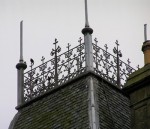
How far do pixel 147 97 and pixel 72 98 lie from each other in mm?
3300

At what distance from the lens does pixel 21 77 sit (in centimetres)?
3475

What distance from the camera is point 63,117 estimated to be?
105 feet

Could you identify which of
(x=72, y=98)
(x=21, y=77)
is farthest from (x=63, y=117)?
(x=21, y=77)

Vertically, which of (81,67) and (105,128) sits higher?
(81,67)

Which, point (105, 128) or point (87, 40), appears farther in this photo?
point (87, 40)

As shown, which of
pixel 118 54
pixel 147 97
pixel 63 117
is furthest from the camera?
pixel 118 54

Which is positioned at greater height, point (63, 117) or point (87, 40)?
point (87, 40)

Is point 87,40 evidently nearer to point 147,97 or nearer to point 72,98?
point 72,98

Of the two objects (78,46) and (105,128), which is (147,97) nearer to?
(105,128)

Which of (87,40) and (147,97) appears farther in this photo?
(87,40)

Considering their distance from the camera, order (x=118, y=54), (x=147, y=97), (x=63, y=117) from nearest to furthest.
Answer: (x=147, y=97) < (x=63, y=117) < (x=118, y=54)

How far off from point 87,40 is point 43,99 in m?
1.97

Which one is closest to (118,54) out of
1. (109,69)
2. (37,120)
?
(109,69)

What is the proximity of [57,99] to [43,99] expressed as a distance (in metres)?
0.65
